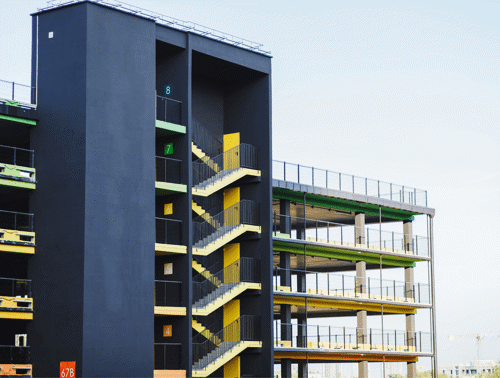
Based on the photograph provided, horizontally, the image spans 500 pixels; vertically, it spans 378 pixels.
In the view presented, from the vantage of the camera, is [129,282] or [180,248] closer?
[129,282]

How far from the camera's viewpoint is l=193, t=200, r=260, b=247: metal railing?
145 ft

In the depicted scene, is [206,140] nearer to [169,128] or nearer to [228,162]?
[228,162]

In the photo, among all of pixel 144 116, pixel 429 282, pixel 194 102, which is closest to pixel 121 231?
pixel 144 116

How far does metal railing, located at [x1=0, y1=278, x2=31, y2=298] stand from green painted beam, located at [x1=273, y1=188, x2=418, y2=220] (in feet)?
53.7

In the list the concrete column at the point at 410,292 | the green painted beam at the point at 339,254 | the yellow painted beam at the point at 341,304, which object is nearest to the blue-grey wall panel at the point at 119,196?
the green painted beam at the point at 339,254

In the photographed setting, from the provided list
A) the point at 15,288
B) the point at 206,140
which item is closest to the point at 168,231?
the point at 206,140

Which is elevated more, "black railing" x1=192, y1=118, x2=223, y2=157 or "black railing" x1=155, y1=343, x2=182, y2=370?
"black railing" x1=192, y1=118, x2=223, y2=157

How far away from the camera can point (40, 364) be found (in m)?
36.7

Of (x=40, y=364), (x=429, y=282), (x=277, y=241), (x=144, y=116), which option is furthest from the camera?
(x=429, y=282)

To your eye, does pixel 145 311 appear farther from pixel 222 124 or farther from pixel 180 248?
pixel 222 124

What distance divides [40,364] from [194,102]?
1680 cm

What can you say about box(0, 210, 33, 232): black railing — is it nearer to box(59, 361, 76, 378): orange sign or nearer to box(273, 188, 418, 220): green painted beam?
box(59, 361, 76, 378): orange sign

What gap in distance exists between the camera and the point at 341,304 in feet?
Answer: 178

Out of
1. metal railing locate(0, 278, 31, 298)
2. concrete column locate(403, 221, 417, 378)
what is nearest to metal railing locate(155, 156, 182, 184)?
metal railing locate(0, 278, 31, 298)
